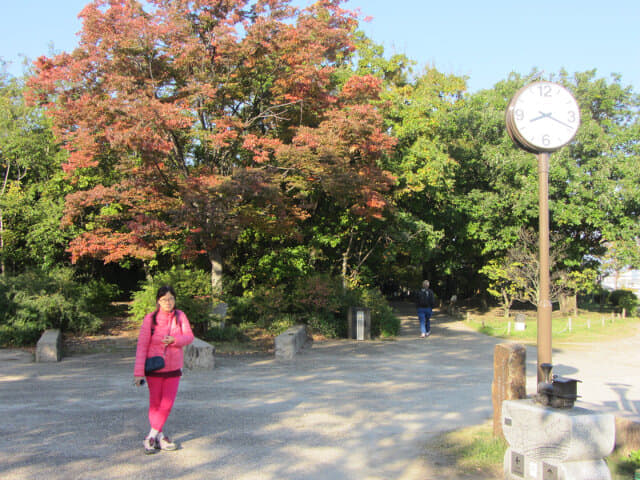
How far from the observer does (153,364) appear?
17.7 feet

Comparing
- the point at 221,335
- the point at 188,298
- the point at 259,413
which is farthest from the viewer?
the point at 221,335

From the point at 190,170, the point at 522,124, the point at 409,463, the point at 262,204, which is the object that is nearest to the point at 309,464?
the point at 409,463

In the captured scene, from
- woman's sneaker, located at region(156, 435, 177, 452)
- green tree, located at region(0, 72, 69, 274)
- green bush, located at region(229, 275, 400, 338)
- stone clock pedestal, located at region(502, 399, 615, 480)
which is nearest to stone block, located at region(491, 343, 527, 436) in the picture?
stone clock pedestal, located at region(502, 399, 615, 480)

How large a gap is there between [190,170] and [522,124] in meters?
11.7

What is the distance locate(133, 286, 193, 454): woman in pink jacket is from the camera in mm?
5402

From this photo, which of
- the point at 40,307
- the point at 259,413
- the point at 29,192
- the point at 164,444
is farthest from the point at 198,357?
the point at 29,192

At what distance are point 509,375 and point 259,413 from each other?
10.4ft

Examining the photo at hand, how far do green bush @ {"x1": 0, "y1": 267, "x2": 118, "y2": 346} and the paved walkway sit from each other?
123 centimetres

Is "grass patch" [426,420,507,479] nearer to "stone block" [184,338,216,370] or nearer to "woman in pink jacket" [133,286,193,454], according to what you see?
"woman in pink jacket" [133,286,193,454]

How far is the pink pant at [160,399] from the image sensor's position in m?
5.41

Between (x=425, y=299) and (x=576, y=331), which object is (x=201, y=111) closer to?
(x=425, y=299)

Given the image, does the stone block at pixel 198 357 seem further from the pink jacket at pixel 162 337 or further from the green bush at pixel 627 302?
the green bush at pixel 627 302

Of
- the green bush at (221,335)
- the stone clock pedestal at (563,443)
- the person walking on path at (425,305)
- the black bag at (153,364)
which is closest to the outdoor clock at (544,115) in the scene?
the stone clock pedestal at (563,443)

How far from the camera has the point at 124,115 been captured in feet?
41.0
